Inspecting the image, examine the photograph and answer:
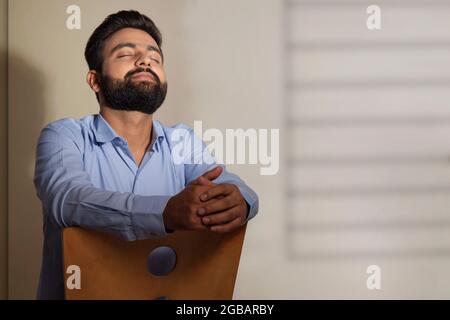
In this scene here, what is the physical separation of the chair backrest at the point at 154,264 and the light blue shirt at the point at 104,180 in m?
0.04

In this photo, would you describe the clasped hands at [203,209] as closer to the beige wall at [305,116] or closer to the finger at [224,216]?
the finger at [224,216]

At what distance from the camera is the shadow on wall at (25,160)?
1746mm

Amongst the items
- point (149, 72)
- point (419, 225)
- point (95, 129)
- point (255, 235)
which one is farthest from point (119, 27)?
point (419, 225)

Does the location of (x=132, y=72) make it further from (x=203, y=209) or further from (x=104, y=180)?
(x=203, y=209)

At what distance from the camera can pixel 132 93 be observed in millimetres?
1694

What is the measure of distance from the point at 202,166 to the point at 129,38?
18.0 inches

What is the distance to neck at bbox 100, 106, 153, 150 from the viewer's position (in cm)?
169

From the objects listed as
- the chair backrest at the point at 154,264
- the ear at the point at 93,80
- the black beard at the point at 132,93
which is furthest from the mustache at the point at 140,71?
the chair backrest at the point at 154,264

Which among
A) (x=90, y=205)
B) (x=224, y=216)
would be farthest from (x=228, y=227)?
(x=90, y=205)

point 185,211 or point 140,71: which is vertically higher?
point 140,71

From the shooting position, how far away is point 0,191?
1754 mm

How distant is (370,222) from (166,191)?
695 millimetres

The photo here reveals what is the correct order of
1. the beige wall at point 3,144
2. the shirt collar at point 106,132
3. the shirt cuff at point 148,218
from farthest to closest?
the beige wall at point 3,144
the shirt collar at point 106,132
the shirt cuff at point 148,218

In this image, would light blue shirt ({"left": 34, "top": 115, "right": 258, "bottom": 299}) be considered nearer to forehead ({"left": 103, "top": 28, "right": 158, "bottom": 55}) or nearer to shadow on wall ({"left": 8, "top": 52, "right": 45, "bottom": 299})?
shadow on wall ({"left": 8, "top": 52, "right": 45, "bottom": 299})
